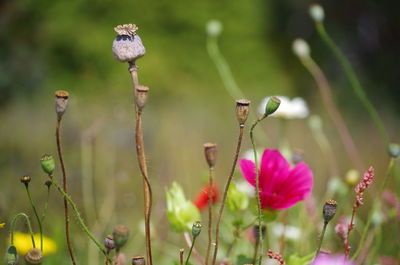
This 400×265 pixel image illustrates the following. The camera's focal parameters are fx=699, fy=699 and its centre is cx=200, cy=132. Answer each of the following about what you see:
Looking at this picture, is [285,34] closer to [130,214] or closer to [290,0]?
[290,0]

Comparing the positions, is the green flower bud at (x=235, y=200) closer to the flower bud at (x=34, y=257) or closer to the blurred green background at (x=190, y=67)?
the flower bud at (x=34, y=257)

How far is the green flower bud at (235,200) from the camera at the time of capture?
0.74 metres

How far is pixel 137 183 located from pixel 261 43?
87.4 inches

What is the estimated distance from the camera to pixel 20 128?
359cm

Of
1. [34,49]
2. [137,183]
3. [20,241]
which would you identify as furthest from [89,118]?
[20,241]

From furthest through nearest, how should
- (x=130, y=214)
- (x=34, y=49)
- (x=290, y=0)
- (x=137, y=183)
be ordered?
(x=290, y=0), (x=34, y=49), (x=137, y=183), (x=130, y=214)

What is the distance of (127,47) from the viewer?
1.87 feet

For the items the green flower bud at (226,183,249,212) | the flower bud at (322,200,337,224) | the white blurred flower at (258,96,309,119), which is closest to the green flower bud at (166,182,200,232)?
the green flower bud at (226,183,249,212)

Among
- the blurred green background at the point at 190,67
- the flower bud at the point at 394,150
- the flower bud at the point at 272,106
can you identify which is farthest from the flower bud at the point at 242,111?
the blurred green background at the point at 190,67

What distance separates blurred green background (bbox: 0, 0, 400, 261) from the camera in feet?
12.0

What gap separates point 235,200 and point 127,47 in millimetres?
240

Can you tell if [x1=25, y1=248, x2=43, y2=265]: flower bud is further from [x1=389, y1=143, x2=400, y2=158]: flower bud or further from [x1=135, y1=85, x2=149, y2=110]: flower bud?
[x1=389, y1=143, x2=400, y2=158]: flower bud

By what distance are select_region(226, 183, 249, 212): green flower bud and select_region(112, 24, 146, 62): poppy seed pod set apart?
0.22 metres

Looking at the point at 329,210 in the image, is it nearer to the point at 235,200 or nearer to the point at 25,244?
the point at 235,200
